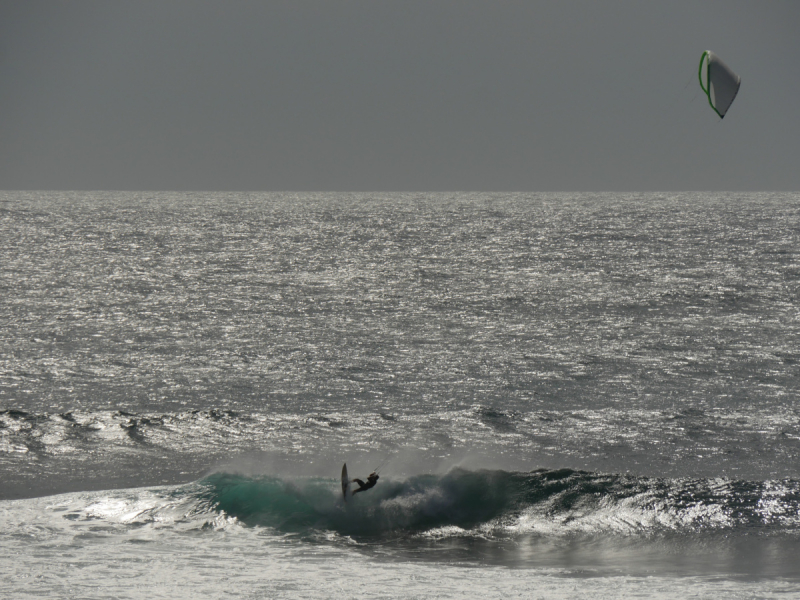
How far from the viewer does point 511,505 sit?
22.6 m

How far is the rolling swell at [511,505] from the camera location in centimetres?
2130

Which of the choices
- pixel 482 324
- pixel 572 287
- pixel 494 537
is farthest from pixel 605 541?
pixel 572 287

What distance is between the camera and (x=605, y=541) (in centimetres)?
2036

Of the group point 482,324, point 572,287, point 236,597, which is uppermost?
point 572,287

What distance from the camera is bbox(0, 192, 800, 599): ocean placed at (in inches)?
730

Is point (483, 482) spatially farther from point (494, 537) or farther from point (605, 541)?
point (605, 541)

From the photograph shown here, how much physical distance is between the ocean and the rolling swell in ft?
0.24

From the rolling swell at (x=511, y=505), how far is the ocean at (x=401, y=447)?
7 centimetres

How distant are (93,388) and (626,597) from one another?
78.0 feet

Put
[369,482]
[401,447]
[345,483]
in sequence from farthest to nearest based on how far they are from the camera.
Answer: [401,447] → [345,483] → [369,482]

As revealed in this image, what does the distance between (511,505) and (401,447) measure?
556cm
